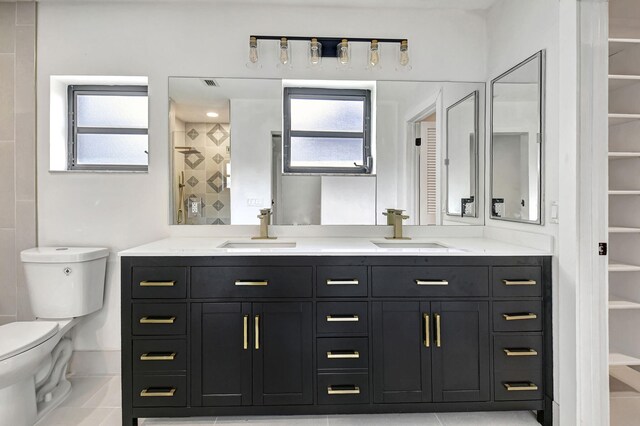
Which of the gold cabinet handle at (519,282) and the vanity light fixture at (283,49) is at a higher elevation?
the vanity light fixture at (283,49)

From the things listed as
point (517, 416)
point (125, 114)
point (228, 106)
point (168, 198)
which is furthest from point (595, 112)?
point (125, 114)

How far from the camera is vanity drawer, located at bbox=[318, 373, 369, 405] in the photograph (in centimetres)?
184

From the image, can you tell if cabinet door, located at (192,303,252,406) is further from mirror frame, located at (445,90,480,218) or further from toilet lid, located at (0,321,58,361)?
mirror frame, located at (445,90,480,218)

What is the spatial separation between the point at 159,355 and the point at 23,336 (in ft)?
2.24

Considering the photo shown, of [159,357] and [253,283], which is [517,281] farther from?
[159,357]

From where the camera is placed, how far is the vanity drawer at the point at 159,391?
1.81 metres

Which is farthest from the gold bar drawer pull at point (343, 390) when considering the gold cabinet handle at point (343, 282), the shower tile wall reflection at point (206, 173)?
the shower tile wall reflection at point (206, 173)

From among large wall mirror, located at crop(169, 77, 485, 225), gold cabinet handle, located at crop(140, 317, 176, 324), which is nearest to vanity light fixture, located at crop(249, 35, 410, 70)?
large wall mirror, located at crop(169, 77, 485, 225)

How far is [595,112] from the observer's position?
168 cm

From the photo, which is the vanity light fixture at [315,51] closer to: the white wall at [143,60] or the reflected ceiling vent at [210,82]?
the white wall at [143,60]

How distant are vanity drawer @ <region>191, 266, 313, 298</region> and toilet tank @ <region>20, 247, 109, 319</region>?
88cm

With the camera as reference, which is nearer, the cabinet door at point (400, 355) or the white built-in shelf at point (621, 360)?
the cabinet door at point (400, 355)

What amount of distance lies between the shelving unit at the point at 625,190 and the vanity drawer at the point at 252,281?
6.47ft

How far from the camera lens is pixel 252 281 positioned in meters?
1.84
